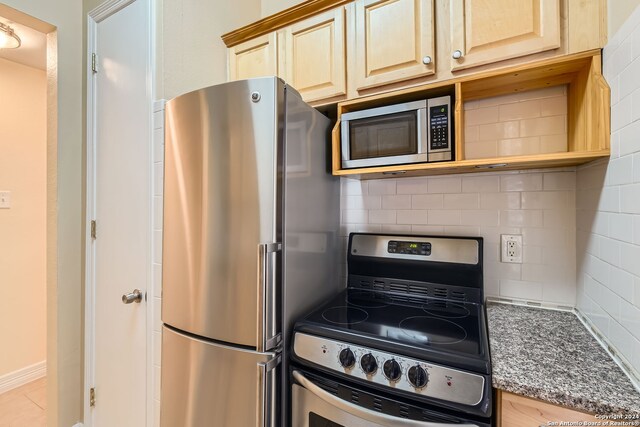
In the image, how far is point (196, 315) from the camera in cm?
119

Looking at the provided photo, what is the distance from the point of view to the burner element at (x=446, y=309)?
125 cm

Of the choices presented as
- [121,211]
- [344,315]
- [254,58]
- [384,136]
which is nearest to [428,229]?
[384,136]

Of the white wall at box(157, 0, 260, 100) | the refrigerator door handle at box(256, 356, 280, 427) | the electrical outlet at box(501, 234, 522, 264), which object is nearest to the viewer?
the refrigerator door handle at box(256, 356, 280, 427)

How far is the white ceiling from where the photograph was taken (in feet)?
6.64

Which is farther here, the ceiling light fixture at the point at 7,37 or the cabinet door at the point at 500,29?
Answer: the ceiling light fixture at the point at 7,37

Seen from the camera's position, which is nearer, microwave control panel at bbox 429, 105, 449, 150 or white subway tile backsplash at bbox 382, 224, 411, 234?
microwave control panel at bbox 429, 105, 449, 150

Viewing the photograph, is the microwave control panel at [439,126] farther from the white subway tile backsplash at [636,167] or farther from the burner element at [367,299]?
the burner element at [367,299]

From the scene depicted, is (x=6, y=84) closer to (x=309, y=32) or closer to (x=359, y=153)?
(x=309, y=32)

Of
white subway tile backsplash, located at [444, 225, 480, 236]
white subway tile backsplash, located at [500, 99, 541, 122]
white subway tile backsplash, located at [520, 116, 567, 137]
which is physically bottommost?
white subway tile backsplash, located at [444, 225, 480, 236]

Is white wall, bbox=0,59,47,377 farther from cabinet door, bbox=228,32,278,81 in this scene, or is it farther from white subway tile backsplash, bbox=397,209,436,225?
white subway tile backsplash, bbox=397,209,436,225

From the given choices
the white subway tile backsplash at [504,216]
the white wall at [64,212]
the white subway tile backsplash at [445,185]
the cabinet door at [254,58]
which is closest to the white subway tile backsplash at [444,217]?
the white subway tile backsplash at [504,216]

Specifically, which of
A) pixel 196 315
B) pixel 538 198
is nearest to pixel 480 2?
pixel 538 198

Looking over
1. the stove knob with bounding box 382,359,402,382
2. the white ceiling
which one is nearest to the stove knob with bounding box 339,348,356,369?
the stove knob with bounding box 382,359,402,382

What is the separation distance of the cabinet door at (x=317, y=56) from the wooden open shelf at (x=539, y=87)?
0.15 meters
